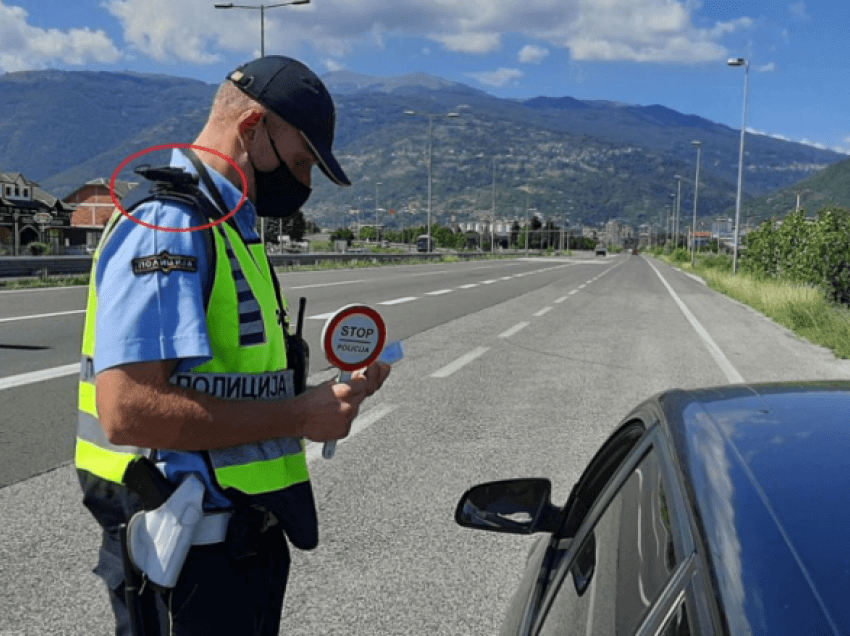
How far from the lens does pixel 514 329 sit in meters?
14.3

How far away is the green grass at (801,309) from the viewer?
13836 millimetres

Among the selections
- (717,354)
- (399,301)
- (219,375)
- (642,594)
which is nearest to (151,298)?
(219,375)

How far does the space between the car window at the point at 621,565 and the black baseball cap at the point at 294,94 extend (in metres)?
0.94

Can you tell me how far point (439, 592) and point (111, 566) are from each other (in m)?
2.02

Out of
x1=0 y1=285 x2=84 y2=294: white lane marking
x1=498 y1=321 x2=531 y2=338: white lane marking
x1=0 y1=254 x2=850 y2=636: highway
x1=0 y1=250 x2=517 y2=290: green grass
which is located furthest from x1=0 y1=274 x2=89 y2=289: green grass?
x1=498 y1=321 x2=531 y2=338: white lane marking

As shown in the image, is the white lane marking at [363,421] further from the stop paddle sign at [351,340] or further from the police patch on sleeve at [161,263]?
the police patch on sleeve at [161,263]

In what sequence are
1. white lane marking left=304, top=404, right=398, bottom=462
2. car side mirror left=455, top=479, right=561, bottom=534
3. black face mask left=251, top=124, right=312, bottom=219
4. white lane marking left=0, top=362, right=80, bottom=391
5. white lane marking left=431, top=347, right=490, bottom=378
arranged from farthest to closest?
white lane marking left=431, top=347, right=490, bottom=378 < white lane marking left=0, top=362, right=80, bottom=391 < white lane marking left=304, top=404, right=398, bottom=462 < car side mirror left=455, top=479, right=561, bottom=534 < black face mask left=251, top=124, right=312, bottom=219

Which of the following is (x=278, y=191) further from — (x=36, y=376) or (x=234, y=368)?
(x=36, y=376)

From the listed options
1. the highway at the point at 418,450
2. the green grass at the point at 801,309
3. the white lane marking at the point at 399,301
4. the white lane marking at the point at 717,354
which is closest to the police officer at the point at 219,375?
the highway at the point at 418,450

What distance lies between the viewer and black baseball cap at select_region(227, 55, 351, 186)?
1796 mm

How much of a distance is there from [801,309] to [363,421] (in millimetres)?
12769

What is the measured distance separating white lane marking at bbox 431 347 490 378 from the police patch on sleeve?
7.69 metres

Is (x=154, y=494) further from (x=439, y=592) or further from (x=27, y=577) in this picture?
(x=27, y=577)

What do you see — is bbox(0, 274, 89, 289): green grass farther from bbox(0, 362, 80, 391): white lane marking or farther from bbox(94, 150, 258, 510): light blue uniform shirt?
bbox(94, 150, 258, 510): light blue uniform shirt
